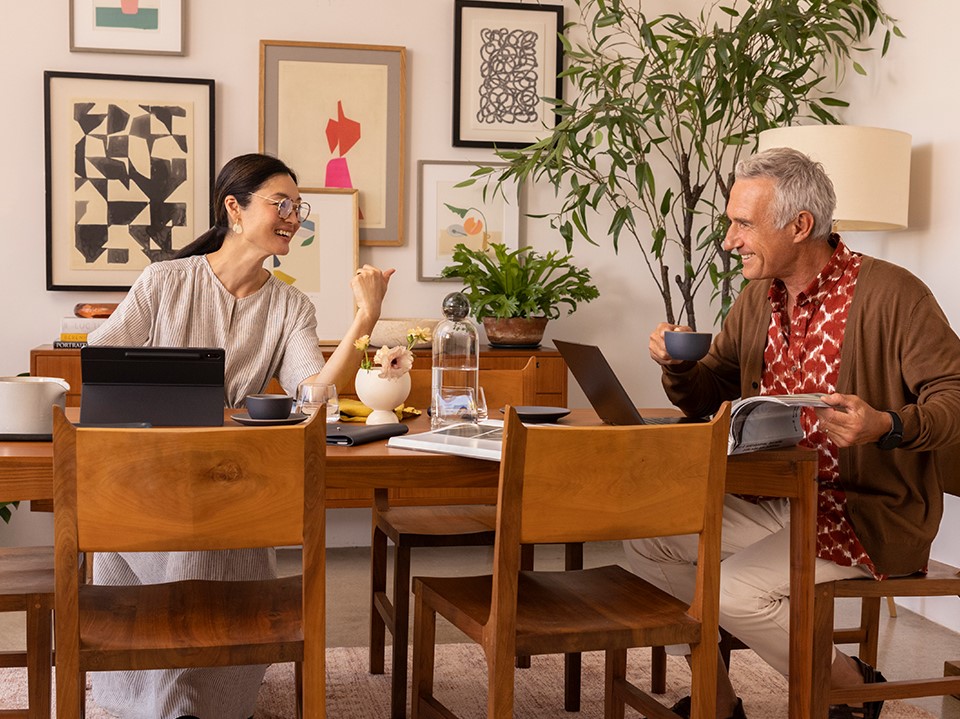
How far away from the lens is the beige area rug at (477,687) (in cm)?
273

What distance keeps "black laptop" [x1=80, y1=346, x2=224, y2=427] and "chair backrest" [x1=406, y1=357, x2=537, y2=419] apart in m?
0.88

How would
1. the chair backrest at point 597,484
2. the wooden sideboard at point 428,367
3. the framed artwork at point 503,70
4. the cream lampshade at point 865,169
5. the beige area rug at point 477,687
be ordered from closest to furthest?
1. the chair backrest at point 597,484
2. the beige area rug at point 477,687
3. the cream lampshade at point 865,169
4. the wooden sideboard at point 428,367
5. the framed artwork at point 503,70

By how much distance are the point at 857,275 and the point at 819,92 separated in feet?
7.72

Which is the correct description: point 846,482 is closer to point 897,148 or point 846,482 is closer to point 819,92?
point 897,148

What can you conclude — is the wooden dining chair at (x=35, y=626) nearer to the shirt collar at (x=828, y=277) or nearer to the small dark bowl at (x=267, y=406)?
the small dark bowl at (x=267, y=406)

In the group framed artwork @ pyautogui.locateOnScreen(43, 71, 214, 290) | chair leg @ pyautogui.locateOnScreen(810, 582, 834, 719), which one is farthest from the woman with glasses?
framed artwork @ pyautogui.locateOnScreen(43, 71, 214, 290)

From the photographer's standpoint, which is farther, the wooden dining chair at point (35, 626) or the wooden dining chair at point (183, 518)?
the wooden dining chair at point (35, 626)

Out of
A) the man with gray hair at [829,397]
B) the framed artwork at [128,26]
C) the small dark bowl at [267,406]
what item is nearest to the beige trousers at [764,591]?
the man with gray hair at [829,397]

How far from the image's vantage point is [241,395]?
9.07 ft

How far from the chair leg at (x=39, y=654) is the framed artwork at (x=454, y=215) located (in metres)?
2.81

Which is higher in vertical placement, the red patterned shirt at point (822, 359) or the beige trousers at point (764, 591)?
the red patterned shirt at point (822, 359)

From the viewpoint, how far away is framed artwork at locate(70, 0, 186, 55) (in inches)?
168

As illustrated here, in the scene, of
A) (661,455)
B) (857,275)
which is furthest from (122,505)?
(857,275)

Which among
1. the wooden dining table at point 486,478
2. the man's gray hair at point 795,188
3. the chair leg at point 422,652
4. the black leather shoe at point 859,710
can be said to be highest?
the man's gray hair at point 795,188
